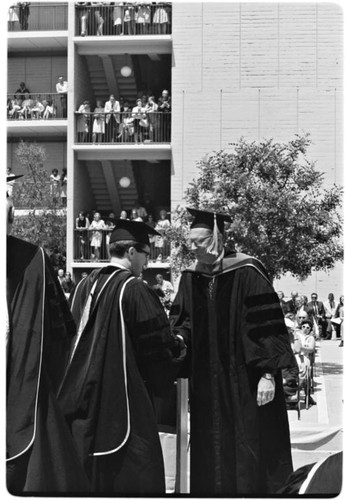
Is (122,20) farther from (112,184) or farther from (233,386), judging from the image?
(233,386)

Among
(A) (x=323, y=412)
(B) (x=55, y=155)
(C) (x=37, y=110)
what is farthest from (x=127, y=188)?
(A) (x=323, y=412)

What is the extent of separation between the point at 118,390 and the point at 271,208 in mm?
10591

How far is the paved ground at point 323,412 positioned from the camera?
26.8 ft

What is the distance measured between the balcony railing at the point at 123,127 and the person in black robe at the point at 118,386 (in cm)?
2190

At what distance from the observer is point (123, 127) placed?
28.5 m

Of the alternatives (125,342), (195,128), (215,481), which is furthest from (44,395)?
(195,128)

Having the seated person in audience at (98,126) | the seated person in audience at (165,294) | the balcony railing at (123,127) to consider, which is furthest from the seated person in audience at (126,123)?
the seated person in audience at (165,294)

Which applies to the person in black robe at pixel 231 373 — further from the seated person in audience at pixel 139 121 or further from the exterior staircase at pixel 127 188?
the exterior staircase at pixel 127 188

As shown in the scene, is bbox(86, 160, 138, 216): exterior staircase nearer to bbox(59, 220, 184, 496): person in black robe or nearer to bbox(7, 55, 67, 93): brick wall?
bbox(7, 55, 67, 93): brick wall

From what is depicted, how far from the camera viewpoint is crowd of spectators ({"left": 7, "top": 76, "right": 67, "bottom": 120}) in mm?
29361

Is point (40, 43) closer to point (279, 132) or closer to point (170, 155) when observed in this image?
point (170, 155)

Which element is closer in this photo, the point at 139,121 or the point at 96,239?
the point at 96,239

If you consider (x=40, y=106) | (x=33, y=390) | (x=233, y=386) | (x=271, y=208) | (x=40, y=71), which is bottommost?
(x=233, y=386)

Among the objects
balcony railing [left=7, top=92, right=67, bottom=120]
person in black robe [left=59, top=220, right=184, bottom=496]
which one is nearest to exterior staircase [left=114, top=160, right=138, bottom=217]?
balcony railing [left=7, top=92, right=67, bottom=120]
